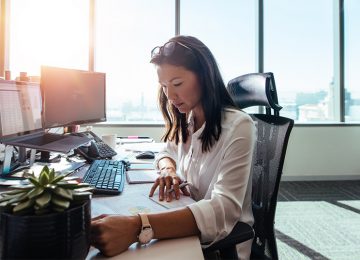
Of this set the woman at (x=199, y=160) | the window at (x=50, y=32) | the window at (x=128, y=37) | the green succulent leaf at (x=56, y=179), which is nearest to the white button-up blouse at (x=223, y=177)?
the woman at (x=199, y=160)

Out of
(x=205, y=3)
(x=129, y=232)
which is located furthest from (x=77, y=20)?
(x=129, y=232)

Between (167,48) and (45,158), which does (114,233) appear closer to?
(167,48)

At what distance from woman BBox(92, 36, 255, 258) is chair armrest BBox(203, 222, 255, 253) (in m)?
Result: 0.01

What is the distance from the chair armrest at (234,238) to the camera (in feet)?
2.68

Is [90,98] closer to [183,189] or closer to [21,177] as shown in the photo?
[21,177]

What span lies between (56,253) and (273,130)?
0.86 m

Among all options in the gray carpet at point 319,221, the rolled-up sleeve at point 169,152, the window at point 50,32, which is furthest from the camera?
the window at point 50,32

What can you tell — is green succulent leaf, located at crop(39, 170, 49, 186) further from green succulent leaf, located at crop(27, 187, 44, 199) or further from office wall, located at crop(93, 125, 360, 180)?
office wall, located at crop(93, 125, 360, 180)

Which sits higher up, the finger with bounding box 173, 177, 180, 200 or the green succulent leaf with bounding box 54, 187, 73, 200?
the green succulent leaf with bounding box 54, 187, 73, 200

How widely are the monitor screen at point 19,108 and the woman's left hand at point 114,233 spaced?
2.55 ft

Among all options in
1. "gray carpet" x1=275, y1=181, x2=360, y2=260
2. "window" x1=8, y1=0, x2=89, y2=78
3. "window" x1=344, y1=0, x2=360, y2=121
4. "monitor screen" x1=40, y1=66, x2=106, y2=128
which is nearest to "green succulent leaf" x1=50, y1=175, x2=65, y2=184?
"monitor screen" x1=40, y1=66, x2=106, y2=128

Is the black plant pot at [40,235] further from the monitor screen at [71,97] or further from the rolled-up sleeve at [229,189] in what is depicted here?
the monitor screen at [71,97]

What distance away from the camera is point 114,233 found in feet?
2.17

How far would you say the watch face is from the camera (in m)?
0.70
